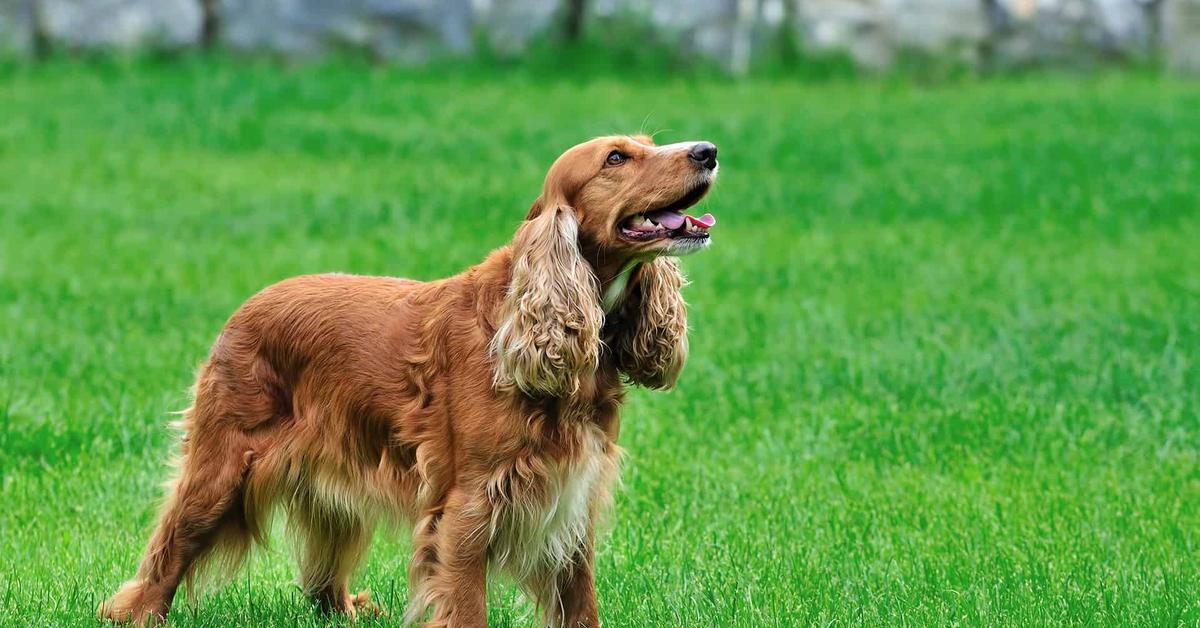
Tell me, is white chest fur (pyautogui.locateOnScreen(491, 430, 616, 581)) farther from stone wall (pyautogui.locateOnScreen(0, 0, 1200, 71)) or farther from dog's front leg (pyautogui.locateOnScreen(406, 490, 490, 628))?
stone wall (pyautogui.locateOnScreen(0, 0, 1200, 71))

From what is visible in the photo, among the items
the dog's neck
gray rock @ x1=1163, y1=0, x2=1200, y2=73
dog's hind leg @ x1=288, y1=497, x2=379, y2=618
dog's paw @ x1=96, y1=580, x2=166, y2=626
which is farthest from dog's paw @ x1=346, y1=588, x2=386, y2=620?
gray rock @ x1=1163, y1=0, x2=1200, y2=73

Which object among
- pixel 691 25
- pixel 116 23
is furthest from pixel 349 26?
pixel 691 25

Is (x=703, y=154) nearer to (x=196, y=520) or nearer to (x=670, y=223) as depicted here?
(x=670, y=223)

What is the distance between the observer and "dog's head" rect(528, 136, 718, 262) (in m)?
4.44

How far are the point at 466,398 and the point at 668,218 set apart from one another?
79 centimetres

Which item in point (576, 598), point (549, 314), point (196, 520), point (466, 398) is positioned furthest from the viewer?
point (196, 520)

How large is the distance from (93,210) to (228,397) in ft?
26.3

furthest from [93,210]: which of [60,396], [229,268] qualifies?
[60,396]

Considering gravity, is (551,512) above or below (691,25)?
below

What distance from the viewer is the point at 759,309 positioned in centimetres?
975

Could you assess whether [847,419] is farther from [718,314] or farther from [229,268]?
[229,268]

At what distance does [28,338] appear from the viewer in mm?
8688

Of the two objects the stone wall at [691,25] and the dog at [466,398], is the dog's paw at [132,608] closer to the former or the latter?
the dog at [466,398]

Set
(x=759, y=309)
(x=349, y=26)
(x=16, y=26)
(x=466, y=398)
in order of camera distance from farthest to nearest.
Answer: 1. (x=349, y=26)
2. (x=16, y=26)
3. (x=759, y=309)
4. (x=466, y=398)
